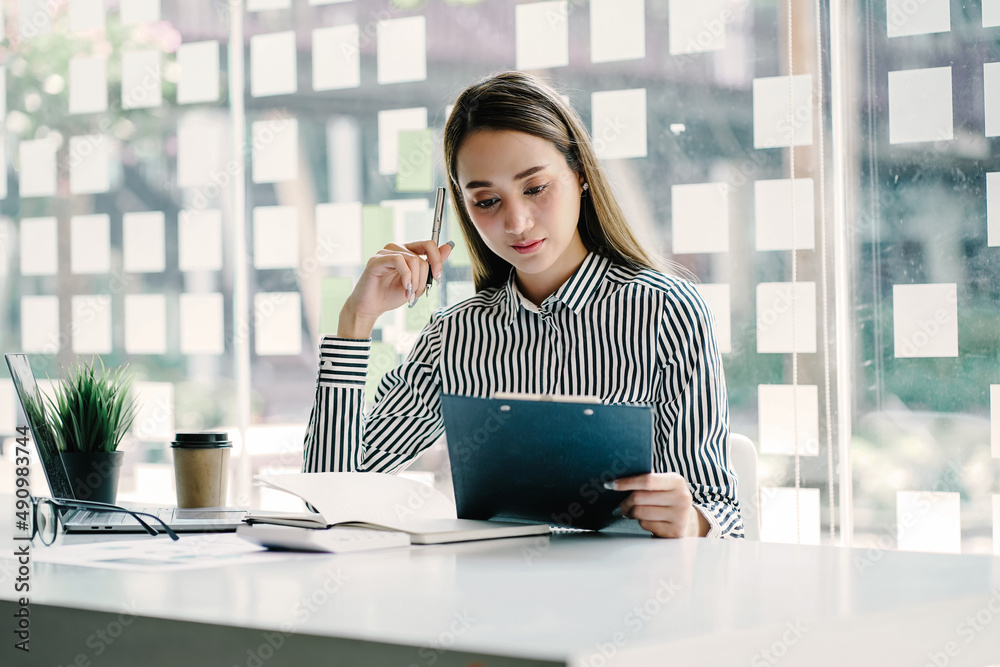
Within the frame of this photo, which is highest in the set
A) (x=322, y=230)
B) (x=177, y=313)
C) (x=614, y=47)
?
(x=614, y=47)

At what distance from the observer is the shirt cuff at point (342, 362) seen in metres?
1.81

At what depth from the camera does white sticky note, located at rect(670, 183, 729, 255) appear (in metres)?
2.61

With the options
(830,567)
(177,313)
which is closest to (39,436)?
(830,567)

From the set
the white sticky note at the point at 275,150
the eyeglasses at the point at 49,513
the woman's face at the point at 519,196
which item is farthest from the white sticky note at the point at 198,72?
the eyeglasses at the point at 49,513

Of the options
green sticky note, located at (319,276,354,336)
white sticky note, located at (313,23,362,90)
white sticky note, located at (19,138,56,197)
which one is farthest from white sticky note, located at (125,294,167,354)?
white sticky note, located at (313,23,362,90)

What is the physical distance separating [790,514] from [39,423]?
179 cm

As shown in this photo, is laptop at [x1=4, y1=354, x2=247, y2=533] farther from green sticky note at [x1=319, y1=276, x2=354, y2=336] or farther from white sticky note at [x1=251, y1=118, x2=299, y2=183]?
white sticky note at [x1=251, y1=118, x2=299, y2=183]

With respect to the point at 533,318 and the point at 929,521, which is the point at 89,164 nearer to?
the point at 533,318

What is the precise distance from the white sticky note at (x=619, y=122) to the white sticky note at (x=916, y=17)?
622 mm

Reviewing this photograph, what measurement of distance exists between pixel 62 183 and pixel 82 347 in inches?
23.2

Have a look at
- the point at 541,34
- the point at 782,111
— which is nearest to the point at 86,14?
the point at 541,34

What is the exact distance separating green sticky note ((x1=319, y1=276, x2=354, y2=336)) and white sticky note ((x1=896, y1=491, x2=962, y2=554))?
168 centimetres

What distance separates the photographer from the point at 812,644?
723 mm

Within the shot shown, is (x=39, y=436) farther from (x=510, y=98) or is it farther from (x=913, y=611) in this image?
(x=913, y=611)
